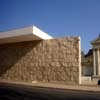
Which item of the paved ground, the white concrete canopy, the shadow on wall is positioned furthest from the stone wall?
the paved ground

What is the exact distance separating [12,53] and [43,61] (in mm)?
4908

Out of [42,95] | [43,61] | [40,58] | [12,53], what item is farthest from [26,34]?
[42,95]

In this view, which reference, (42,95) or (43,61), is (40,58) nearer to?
(43,61)

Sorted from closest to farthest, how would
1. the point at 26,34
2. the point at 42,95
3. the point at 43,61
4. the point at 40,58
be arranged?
the point at 42,95 → the point at 26,34 → the point at 43,61 → the point at 40,58

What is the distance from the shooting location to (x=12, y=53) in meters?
20.4

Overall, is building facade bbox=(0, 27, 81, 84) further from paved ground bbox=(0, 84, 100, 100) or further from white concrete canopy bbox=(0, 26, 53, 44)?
paved ground bbox=(0, 84, 100, 100)

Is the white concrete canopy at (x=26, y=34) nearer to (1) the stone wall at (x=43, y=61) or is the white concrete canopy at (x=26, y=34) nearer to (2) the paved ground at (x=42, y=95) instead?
(1) the stone wall at (x=43, y=61)

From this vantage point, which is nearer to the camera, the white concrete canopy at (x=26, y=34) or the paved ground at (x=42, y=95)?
the paved ground at (x=42, y=95)

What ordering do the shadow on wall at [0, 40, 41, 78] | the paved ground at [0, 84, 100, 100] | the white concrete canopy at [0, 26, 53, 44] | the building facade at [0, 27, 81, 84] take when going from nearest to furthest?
1. the paved ground at [0, 84, 100, 100]
2. the building facade at [0, 27, 81, 84]
3. the white concrete canopy at [0, 26, 53, 44]
4. the shadow on wall at [0, 40, 41, 78]

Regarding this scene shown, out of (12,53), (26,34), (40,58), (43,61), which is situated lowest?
(43,61)

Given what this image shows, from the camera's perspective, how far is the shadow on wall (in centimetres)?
1916

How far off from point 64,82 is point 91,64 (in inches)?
748

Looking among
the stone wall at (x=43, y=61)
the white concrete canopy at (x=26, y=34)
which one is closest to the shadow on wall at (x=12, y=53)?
the stone wall at (x=43, y=61)

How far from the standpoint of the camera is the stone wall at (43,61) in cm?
1631
